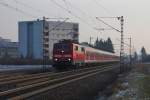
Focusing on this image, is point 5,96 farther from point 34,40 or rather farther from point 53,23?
point 34,40

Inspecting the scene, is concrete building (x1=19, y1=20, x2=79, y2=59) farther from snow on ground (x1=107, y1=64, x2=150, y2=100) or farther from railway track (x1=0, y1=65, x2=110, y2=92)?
railway track (x1=0, y1=65, x2=110, y2=92)

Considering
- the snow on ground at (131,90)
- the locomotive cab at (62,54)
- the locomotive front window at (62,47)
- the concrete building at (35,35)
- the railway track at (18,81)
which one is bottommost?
the snow on ground at (131,90)

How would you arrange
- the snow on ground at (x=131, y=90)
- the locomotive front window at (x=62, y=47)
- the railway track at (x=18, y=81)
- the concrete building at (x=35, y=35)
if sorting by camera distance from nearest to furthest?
1. the snow on ground at (x=131, y=90)
2. the railway track at (x=18, y=81)
3. the locomotive front window at (x=62, y=47)
4. the concrete building at (x=35, y=35)

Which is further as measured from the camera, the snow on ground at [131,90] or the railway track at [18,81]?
the railway track at [18,81]

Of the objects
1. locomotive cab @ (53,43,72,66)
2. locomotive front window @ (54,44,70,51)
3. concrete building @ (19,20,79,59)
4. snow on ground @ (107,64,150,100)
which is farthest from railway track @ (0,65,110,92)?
concrete building @ (19,20,79,59)

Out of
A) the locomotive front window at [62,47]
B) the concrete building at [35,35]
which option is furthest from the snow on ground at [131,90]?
the concrete building at [35,35]

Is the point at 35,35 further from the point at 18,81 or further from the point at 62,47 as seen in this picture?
the point at 18,81

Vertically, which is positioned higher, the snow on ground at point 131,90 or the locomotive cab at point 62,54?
the locomotive cab at point 62,54

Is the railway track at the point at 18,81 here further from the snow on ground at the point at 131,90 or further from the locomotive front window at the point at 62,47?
the locomotive front window at the point at 62,47

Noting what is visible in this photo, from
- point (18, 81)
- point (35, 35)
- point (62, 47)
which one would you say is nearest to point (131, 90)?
point (18, 81)

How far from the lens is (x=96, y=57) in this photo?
6919 cm

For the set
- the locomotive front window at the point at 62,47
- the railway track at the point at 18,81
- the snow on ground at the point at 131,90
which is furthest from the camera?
the locomotive front window at the point at 62,47

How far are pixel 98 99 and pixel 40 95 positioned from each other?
5644mm

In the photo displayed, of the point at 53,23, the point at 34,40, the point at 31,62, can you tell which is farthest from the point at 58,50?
the point at 34,40
